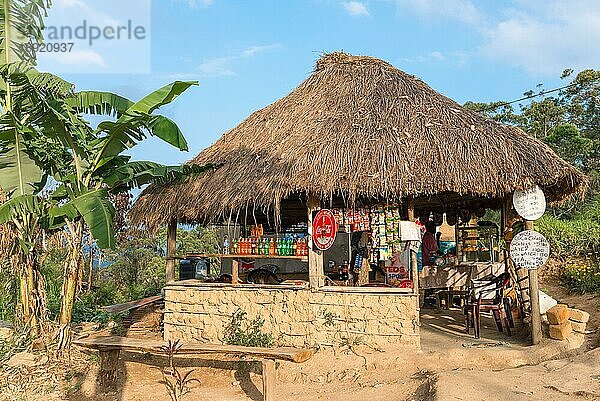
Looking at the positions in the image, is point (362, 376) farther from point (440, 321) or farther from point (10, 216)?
point (10, 216)

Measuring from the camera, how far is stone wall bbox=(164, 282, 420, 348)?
7527 mm

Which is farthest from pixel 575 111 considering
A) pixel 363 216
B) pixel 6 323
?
pixel 6 323

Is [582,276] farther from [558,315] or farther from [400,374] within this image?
[400,374]

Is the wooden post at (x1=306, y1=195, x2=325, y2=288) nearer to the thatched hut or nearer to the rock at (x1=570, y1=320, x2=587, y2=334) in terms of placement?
the thatched hut

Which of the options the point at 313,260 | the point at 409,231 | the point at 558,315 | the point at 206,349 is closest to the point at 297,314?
the point at 313,260

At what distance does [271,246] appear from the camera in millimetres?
8258

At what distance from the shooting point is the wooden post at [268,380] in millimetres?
6680

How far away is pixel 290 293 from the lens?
798cm

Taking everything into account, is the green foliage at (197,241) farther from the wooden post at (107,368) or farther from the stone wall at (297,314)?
the wooden post at (107,368)

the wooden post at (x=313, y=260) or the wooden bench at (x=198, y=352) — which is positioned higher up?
the wooden post at (x=313, y=260)

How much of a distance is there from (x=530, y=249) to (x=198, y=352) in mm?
4368

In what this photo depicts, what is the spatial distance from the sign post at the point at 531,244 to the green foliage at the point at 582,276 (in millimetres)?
3754

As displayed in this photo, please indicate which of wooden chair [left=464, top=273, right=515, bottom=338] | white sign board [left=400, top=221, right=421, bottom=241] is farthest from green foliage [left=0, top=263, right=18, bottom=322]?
wooden chair [left=464, top=273, right=515, bottom=338]

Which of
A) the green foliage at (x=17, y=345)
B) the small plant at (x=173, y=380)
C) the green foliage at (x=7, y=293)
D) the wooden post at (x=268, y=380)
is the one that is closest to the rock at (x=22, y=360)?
the green foliage at (x=17, y=345)
